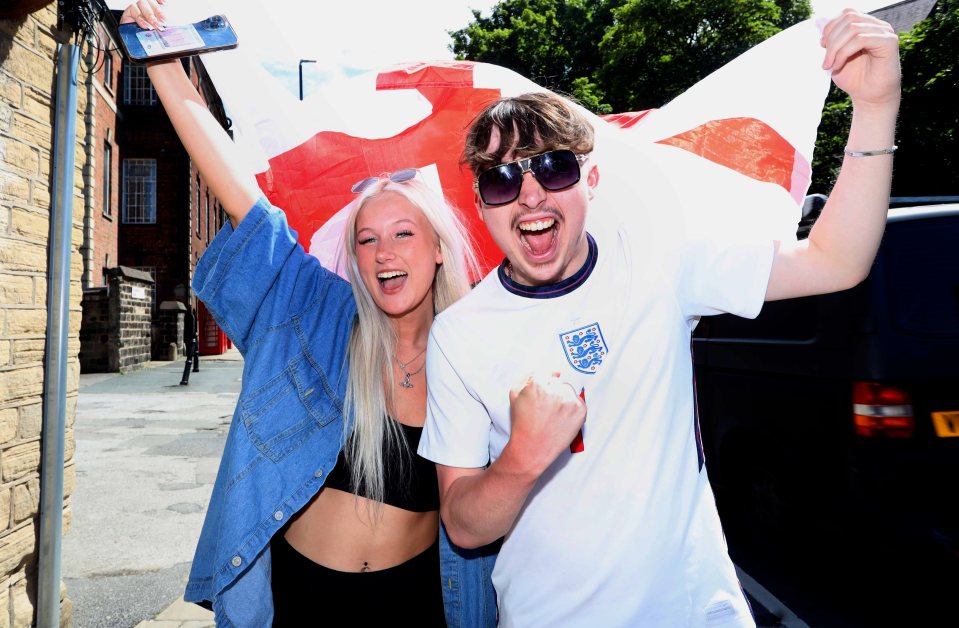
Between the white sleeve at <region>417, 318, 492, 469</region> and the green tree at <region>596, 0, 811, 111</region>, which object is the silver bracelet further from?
the green tree at <region>596, 0, 811, 111</region>

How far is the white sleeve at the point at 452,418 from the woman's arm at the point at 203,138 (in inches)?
31.4

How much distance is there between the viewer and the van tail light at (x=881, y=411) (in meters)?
3.32

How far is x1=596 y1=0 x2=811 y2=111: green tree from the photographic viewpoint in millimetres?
20438

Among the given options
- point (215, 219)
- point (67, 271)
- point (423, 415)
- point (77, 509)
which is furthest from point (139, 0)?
point (215, 219)

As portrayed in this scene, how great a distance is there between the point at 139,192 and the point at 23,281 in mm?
26592

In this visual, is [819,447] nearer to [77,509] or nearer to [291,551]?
[291,551]

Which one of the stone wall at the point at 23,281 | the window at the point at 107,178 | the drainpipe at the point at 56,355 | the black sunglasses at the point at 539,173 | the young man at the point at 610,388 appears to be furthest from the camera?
the window at the point at 107,178

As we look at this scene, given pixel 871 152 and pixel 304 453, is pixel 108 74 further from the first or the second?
pixel 871 152

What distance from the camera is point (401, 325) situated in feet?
7.34

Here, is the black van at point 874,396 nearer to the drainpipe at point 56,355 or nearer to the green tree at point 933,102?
the drainpipe at point 56,355

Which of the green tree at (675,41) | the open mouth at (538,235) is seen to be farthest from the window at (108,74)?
the open mouth at (538,235)

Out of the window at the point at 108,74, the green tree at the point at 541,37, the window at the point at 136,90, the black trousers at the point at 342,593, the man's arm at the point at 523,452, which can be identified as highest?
the green tree at the point at 541,37

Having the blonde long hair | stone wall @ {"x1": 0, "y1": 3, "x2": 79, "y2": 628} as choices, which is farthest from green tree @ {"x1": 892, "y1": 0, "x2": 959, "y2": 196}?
stone wall @ {"x1": 0, "y1": 3, "x2": 79, "y2": 628}

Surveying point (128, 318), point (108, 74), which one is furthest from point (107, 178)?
point (128, 318)
